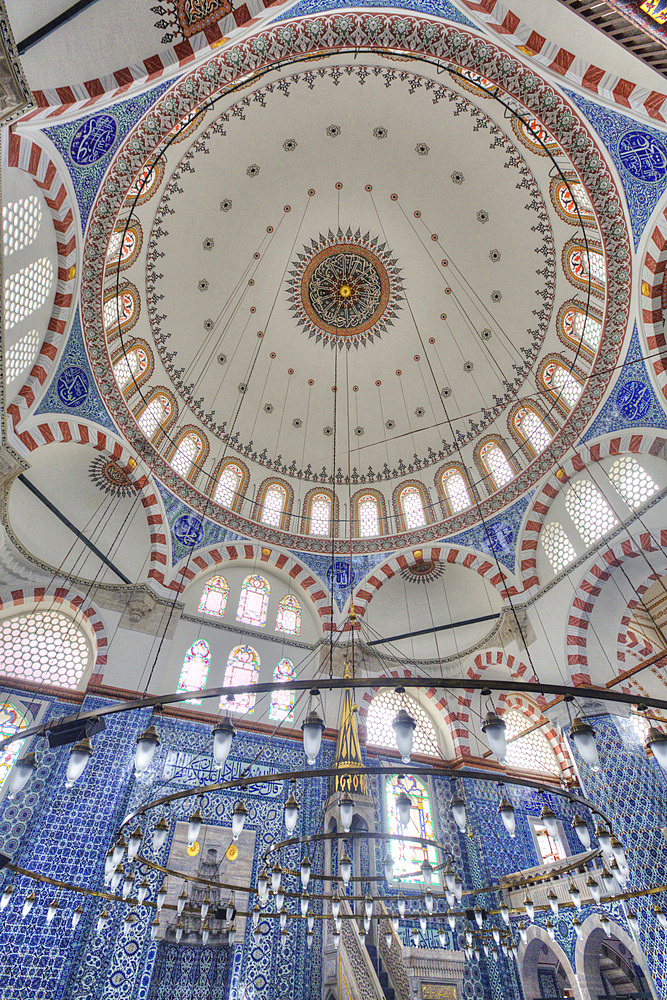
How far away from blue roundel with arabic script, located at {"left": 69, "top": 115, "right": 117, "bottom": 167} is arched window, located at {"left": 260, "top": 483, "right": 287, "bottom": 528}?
7827 mm

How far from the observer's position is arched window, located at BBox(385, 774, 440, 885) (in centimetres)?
1020

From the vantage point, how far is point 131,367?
11.3m

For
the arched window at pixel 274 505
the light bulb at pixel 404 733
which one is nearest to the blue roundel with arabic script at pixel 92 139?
the arched window at pixel 274 505

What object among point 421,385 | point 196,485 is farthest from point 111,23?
point 421,385

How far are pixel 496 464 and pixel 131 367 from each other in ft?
27.8

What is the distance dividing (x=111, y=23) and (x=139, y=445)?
7.10m

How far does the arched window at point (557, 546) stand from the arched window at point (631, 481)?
1520mm

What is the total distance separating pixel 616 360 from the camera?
381 inches

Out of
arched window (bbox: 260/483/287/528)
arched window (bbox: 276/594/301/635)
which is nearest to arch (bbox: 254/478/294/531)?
arched window (bbox: 260/483/287/528)

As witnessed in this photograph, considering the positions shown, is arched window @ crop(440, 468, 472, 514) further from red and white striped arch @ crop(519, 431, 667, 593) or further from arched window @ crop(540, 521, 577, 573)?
arched window @ crop(540, 521, 577, 573)

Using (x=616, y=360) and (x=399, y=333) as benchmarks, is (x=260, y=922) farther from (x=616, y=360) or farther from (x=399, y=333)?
(x=399, y=333)

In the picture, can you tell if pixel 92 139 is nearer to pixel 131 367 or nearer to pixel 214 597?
pixel 131 367

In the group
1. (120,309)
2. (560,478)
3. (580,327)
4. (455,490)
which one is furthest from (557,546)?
(120,309)

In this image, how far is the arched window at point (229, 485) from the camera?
508 inches
